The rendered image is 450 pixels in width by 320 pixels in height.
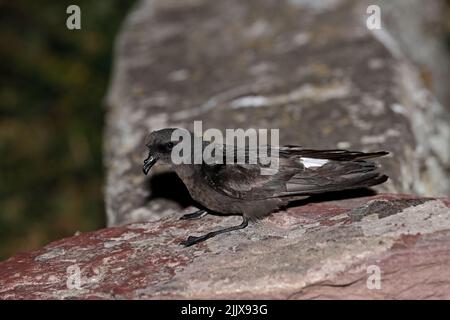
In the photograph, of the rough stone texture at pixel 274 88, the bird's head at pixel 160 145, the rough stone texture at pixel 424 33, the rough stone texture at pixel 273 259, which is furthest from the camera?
the rough stone texture at pixel 424 33

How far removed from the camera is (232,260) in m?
3.48

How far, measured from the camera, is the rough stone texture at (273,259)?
10.5 ft

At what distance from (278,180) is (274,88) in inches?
67.8

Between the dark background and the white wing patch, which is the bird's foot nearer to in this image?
the white wing patch

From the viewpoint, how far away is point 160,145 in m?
4.13

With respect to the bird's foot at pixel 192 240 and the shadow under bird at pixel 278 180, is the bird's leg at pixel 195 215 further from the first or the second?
the bird's foot at pixel 192 240

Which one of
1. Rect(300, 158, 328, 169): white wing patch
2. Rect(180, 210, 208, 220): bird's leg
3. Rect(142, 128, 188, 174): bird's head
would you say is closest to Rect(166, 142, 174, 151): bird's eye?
Rect(142, 128, 188, 174): bird's head

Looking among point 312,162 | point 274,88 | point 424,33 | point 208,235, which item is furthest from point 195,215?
point 424,33

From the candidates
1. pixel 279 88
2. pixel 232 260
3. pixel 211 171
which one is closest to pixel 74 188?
pixel 279 88

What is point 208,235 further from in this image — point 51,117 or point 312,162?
point 51,117

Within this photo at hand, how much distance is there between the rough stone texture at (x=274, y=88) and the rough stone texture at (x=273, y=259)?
694 mm

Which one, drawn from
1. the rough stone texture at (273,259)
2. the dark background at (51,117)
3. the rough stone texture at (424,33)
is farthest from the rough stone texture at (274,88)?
the dark background at (51,117)

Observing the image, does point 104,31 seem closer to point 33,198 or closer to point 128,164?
point 33,198
